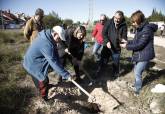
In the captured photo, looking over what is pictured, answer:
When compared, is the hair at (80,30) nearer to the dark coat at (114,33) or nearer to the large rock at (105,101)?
the dark coat at (114,33)

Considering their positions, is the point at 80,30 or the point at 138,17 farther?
the point at 80,30

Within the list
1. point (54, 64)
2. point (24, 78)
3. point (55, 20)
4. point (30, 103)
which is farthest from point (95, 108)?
point (55, 20)

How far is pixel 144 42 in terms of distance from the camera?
4.83m

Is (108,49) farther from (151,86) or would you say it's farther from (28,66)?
(28,66)

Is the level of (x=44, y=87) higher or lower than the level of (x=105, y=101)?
higher

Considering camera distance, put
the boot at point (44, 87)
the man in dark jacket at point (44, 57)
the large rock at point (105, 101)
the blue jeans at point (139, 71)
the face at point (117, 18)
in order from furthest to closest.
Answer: the face at point (117, 18) < the large rock at point (105, 101) < the blue jeans at point (139, 71) < the boot at point (44, 87) < the man in dark jacket at point (44, 57)

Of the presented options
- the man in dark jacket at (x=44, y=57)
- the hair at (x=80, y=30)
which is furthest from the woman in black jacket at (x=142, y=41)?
the man in dark jacket at (x=44, y=57)

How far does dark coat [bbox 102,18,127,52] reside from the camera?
5949 mm

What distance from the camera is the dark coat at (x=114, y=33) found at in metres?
5.95

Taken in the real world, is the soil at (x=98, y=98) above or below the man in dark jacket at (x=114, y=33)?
below

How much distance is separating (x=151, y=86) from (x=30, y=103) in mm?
2819

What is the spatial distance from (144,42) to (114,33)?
125cm

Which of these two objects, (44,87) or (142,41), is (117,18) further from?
(44,87)

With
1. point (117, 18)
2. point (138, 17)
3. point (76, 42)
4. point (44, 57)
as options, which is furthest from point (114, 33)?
point (44, 57)
